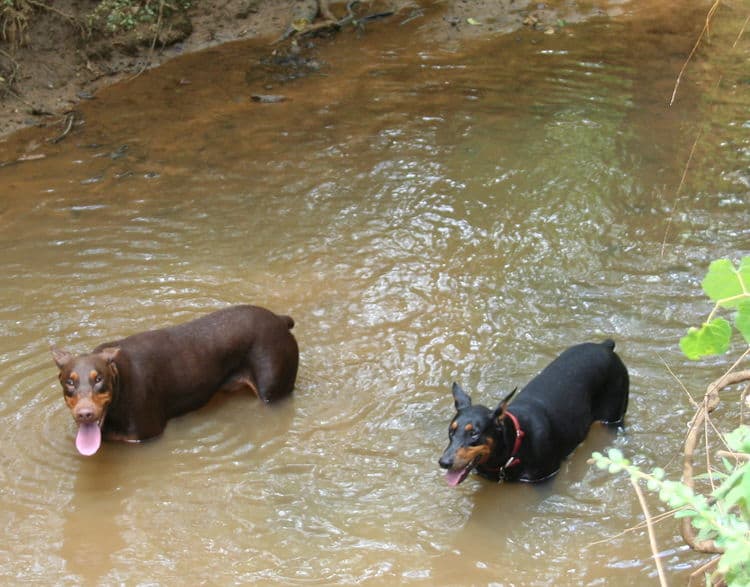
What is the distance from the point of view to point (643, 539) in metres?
5.55

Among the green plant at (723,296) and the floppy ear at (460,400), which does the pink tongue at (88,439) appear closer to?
the floppy ear at (460,400)

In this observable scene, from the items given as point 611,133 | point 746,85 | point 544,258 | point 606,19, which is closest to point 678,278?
point 544,258

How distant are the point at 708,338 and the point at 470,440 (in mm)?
2215

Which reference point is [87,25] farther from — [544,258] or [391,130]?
[544,258]

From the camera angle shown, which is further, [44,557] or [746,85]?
[746,85]

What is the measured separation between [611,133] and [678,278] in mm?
3128

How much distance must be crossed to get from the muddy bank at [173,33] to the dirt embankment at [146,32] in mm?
13

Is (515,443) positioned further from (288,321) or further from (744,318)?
(744,318)

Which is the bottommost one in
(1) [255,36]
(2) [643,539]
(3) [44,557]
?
(2) [643,539]

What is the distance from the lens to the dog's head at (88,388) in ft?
19.4

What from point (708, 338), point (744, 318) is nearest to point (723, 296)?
point (744, 318)

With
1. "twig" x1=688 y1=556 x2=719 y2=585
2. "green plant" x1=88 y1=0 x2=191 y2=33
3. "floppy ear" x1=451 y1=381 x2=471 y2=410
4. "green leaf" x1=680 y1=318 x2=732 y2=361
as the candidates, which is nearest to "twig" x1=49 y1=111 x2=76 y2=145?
"green plant" x1=88 y1=0 x2=191 y2=33

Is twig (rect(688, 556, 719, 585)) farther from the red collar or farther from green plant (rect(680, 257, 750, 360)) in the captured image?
the red collar

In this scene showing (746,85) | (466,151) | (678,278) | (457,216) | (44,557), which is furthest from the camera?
(746,85)
